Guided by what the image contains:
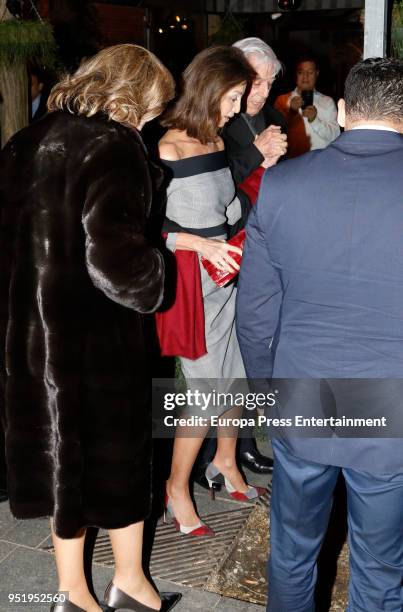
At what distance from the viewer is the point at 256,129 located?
148 inches

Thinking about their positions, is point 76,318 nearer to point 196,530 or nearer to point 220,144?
point 220,144

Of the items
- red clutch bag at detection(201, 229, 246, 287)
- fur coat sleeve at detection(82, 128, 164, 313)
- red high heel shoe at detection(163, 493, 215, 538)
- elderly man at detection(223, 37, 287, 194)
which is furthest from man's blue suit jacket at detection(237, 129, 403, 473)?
red high heel shoe at detection(163, 493, 215, 538)

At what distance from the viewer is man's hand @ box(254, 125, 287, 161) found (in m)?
3.47

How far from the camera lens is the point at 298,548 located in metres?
2.39

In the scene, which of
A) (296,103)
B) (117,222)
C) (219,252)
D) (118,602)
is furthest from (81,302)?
(296,103)

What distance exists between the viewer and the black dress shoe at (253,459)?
13.5 feet

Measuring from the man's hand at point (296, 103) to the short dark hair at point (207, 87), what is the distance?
3.00 m

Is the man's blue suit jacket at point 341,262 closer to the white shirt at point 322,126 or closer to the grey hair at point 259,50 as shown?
the grey hair at point 259,50

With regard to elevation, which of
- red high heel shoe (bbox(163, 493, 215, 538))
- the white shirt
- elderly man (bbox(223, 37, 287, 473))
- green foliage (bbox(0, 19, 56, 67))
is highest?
green foliage (bbox(0, 19, 56, 67))

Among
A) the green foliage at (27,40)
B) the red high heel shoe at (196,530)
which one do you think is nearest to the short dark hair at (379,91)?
the red high heel shoe at (196,530)

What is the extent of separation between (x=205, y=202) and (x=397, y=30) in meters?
1.41

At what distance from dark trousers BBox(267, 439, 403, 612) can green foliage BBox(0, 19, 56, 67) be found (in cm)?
349

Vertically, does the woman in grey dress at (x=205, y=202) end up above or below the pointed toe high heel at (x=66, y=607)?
above

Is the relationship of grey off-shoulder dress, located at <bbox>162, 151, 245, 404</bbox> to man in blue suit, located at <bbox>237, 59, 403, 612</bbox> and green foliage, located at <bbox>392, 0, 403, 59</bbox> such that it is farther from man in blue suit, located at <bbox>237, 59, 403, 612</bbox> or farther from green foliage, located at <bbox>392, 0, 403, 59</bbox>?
green foliage, located at <bbox>392, 0, 403, 59</bbox>
